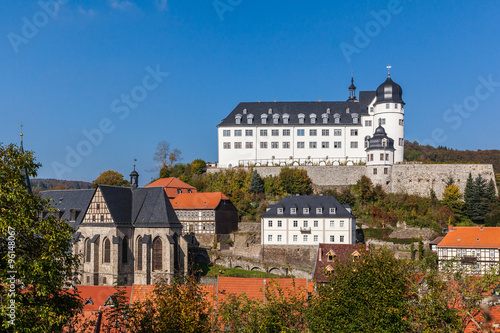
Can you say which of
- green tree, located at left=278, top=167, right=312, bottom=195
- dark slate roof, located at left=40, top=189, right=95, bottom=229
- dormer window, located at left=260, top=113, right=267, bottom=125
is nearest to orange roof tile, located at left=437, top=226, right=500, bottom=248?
green tree, located at left=278, top=167, right=312, bottom=195

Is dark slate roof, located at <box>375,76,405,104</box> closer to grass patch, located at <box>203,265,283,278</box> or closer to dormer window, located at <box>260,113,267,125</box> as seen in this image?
dormer window, located at <box>260,113,267,125</box>

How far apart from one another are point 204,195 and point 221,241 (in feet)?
21.5

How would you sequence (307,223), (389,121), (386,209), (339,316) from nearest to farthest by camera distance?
(339,316), (307,223), (386,209), (389,121)

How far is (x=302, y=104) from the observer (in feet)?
247

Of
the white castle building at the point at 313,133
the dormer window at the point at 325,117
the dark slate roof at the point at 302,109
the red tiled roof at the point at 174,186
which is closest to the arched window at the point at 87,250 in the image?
the red tiled roof at the point at 174,186

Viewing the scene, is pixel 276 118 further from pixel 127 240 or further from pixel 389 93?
pixel 127 240

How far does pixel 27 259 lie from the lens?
1508 cm

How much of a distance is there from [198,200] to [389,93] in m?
29.1

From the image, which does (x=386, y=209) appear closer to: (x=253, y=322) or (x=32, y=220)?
(x=253, y=322)

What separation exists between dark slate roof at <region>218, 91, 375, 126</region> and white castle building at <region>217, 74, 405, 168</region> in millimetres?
135

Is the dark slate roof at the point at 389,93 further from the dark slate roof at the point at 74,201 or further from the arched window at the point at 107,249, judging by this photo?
the arched window at the point at 107,249

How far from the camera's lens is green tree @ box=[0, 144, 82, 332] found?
14273 millimetres

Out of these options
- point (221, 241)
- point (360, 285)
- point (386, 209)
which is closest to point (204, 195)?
point (221, 241)

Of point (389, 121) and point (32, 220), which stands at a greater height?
point (389, 121)
